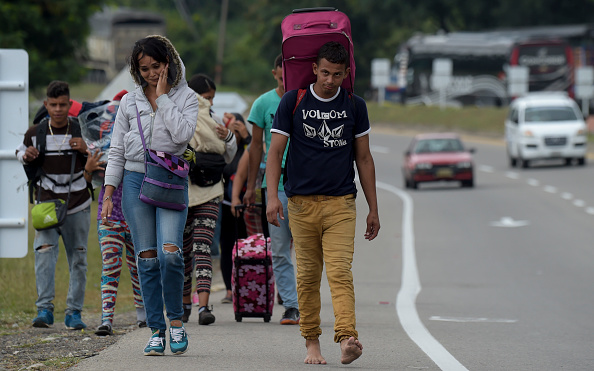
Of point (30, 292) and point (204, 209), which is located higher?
point (204, 209)

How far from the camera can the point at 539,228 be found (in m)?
22.2

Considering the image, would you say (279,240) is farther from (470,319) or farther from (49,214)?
(470,319)

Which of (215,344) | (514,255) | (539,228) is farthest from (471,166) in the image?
(215,344)

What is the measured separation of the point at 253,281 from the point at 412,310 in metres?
2.37

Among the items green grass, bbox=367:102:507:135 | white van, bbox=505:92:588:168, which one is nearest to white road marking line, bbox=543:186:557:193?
white van, bbox=505:92:588:168

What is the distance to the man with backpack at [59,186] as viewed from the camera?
9.58 m

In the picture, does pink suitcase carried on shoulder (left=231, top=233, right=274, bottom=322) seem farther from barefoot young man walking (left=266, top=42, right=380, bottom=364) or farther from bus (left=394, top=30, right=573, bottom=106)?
bus (left=394, top=30, right=573, bottom=106)

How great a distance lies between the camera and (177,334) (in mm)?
7645

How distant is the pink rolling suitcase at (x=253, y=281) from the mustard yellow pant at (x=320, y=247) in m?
2.27

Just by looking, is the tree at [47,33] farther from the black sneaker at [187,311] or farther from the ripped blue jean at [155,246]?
the ripped blue jean at [155,246]

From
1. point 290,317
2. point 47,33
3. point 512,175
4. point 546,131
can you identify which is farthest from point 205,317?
point 546,131

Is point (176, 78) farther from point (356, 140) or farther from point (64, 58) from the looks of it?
point (64, 58)

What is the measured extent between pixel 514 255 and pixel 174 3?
8584 cm

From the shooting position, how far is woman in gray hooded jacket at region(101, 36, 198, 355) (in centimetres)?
750
